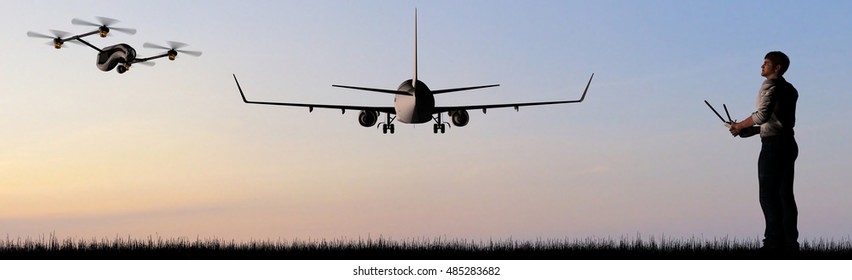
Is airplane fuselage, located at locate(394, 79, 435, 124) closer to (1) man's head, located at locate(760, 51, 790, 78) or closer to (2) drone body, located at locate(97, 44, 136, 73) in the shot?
(2) drone body, located at locate(97, 44, 136, 73)

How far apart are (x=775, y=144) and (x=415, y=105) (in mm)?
43232

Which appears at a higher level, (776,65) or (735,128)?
(776,65)

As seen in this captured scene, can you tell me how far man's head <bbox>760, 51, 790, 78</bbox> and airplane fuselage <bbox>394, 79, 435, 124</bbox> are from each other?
43.1 meters

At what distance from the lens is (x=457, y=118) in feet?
195

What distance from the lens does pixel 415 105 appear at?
2308 inches

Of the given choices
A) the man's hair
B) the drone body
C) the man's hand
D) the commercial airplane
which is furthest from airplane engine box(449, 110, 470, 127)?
the man's hair

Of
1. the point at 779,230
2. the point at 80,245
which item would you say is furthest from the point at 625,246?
the point at 80,245

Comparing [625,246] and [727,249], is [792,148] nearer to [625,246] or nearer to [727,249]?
[727,249]

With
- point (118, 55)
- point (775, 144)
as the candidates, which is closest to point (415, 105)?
point (118, 55)

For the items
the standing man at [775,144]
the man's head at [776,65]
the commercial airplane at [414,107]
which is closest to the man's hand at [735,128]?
the standing man at [775,144]

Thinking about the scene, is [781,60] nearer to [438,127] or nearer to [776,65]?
[776,65]

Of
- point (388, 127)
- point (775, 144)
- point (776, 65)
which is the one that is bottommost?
point (775, 144)
